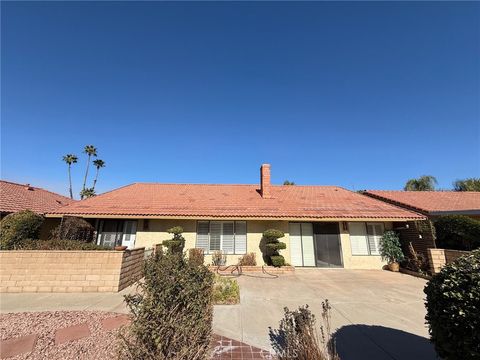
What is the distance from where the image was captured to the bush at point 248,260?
513 inches

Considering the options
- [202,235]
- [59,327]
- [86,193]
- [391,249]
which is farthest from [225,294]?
[86,193]

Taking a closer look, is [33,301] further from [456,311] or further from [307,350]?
[456,311]

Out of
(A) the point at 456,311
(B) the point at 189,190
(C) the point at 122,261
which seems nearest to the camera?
(A) the point at 456,311

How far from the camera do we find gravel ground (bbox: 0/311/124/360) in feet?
13.7

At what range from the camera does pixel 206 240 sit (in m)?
13.8

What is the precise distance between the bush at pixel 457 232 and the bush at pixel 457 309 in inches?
413

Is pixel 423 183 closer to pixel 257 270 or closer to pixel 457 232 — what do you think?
pixel 457 232

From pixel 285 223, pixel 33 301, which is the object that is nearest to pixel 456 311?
pixel 33 301

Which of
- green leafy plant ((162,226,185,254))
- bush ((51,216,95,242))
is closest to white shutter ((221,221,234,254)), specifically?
green leafy plant ((162,226,185,254))

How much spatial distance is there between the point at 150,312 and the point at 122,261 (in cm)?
612

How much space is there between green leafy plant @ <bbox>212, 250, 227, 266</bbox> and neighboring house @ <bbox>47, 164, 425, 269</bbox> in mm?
293

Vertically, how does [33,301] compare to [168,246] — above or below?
below

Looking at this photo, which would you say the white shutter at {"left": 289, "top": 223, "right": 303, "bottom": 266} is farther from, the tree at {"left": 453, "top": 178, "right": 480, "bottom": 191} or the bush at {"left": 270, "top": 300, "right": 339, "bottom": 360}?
the tree at {"left": 453, "top": 178, "right": 480, "bottom": 191}

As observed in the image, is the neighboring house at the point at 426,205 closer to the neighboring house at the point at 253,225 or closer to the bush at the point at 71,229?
the neighboring house at the point at 253,225
